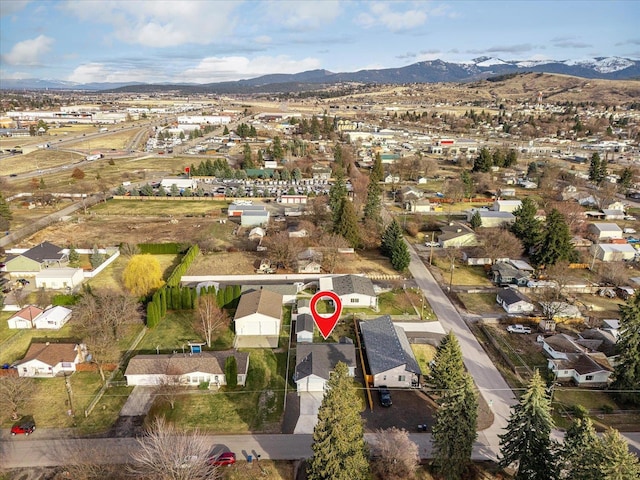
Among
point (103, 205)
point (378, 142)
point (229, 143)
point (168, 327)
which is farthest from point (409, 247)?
point (229, 143)

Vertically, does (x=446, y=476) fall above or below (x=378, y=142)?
below

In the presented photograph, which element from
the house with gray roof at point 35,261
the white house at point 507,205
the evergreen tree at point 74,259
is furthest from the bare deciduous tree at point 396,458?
the white house at point 507,205

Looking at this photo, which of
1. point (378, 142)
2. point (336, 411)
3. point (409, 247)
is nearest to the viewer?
point (336, 411)

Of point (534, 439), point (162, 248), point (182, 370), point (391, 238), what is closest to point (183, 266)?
point (162, 248)

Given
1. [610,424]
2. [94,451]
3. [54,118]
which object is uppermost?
[54,118]

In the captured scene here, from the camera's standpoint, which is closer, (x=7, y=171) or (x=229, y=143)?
(x=7, y=171)

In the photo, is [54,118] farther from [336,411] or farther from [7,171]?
[336,411]

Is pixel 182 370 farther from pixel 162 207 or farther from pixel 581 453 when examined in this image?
pixel 162 207
